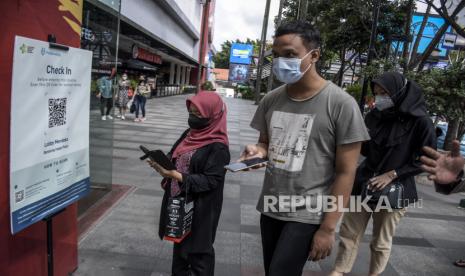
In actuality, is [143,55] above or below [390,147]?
above

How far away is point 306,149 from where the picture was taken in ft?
6.76

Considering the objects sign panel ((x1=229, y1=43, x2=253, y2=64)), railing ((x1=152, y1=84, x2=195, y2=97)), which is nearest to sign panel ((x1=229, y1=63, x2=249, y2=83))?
sign panel ((x1=229, y1=43, x2=253, y2=64))

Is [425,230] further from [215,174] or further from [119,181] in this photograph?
[119,181]

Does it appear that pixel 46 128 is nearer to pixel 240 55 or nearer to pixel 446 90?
pixel 446 90

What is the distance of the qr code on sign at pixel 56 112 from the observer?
2283 millimetres

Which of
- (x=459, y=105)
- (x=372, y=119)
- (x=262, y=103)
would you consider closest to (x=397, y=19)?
(x=459, y=105)

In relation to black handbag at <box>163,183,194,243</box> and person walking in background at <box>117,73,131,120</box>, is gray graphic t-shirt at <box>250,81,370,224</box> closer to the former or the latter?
black handbag at <box>163,183,194,243</box>

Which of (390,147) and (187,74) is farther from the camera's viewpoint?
(187,74)

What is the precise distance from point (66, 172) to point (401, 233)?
12.6ft

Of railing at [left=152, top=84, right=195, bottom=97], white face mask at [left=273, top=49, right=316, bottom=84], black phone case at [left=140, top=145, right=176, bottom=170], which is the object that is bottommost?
railing at [left=152, top=84, right=195, bottom=97]

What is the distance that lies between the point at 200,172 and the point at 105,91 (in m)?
2.84

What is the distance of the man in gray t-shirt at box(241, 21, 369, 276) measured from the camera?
200 cm

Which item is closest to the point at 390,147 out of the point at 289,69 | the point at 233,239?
the point at 289,69

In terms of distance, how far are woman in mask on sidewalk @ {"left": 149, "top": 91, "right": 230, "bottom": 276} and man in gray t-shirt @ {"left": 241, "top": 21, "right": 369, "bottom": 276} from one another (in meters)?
0.49
